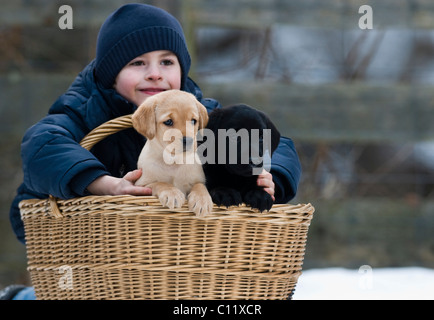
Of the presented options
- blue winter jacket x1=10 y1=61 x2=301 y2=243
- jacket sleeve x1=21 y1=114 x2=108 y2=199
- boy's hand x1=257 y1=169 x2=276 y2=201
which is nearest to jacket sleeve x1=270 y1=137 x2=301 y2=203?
blue winter jacket x1=10 y1=61 x2=301 y2=243

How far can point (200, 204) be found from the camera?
50.3 inches

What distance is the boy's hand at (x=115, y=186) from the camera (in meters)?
1.41

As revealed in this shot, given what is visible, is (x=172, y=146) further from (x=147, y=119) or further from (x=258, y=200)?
(x=258, y=200)

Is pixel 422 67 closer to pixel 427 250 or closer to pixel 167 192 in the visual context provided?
pixel 427 250

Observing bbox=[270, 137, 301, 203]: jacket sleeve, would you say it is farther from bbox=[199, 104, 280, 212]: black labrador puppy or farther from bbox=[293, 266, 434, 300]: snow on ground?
bbox=[293, 266, 434, 300]: snow on ground

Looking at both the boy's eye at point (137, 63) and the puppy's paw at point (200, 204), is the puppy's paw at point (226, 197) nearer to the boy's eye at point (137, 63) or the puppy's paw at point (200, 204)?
the puppy's paw at point (200, 204)

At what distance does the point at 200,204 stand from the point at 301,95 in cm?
163

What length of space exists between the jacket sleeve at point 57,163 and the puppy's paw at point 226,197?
12.4 inches

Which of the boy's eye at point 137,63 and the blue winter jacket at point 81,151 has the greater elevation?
the boy's eye at point 137,63

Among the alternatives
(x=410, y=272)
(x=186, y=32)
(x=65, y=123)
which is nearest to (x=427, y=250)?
(x=410, y=272)

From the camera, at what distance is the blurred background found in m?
2.75

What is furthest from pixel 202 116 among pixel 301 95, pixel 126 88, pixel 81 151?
pixel 301 95

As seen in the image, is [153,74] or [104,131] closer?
[104,131]

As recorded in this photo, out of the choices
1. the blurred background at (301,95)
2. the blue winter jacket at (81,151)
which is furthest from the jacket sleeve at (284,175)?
the blurred background at (301,95)
